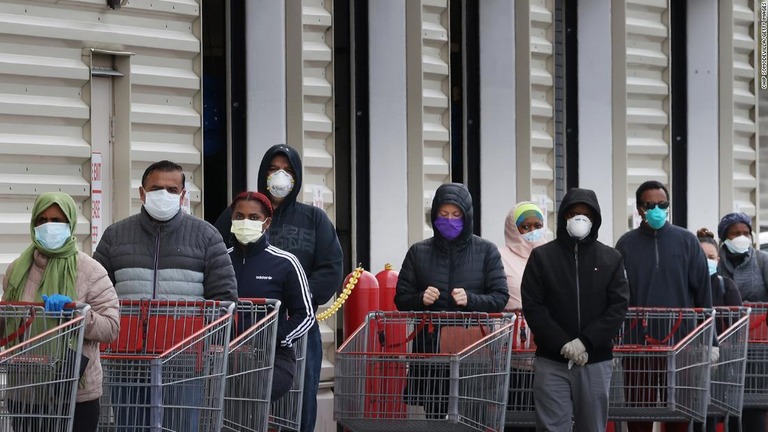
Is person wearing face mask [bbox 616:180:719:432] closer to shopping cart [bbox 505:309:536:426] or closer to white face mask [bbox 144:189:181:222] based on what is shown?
shopping cart [bbox 505:309:536:426]

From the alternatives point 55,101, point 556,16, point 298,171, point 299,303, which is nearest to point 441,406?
point 299,303

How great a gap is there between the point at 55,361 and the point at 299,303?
2199 millimetres

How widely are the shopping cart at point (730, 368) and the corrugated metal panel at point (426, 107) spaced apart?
10.9 feet

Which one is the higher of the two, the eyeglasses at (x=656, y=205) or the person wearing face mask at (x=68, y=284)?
the eyeglasses at (x=656, y=205)

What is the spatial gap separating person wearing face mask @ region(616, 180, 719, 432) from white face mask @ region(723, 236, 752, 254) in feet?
6.81

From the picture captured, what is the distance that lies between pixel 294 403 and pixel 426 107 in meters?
5.02

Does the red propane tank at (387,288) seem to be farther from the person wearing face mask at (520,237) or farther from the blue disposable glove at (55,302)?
the blue disposable glove at (55,302)

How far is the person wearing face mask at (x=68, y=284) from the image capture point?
24.9 feet

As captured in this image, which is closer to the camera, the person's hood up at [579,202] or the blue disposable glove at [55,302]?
the blue disposable glove at [55,302]

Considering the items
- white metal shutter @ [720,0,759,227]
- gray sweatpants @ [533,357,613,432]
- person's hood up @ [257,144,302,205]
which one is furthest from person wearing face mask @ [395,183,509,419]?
white metal shutter @ [720,0,759,227]

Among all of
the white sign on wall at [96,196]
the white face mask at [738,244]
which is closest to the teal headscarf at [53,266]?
the white sign on wall at [96,196]

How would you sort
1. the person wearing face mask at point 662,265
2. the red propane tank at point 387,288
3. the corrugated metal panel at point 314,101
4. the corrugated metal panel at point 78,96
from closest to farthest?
1. the corrugated metal panel at point 78,96
2. the person wearing face mask at point 662,265
3. the corrugated metal panel at point 314,101
4. the red propane tank at point 387,288

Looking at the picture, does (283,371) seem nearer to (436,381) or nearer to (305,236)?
(436,381)

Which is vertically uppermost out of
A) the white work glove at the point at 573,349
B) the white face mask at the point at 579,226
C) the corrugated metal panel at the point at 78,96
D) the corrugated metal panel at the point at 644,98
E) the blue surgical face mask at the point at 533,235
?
the corrugated metal panel at the point at 644,98
